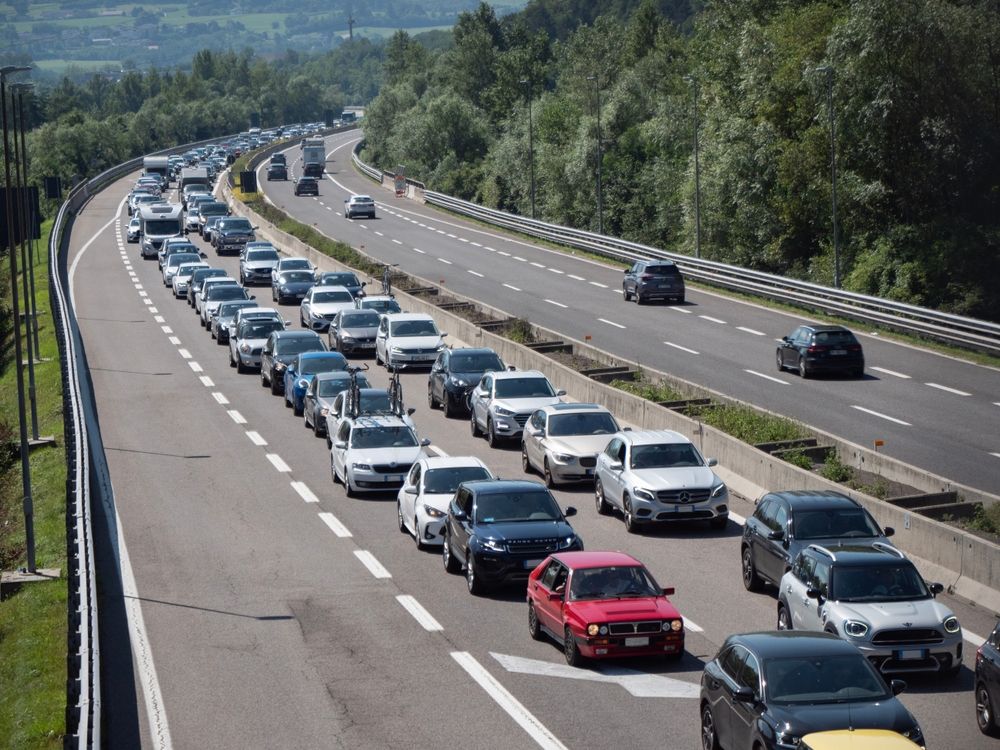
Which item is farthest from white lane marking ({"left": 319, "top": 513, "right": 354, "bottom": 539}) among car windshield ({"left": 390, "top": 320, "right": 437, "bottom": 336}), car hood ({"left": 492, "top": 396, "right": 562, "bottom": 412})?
car windshield ({"left": 390, "top": 320, "right": 437, "bottom": 336})

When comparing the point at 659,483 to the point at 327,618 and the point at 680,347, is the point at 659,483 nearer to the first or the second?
the point at 327,618

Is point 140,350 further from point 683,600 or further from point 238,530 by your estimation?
point 683,600

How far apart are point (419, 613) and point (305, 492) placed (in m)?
8.98

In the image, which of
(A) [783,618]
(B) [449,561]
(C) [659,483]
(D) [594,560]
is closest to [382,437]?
(C) [659,483]

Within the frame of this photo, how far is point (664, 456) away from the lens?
81.9 ft

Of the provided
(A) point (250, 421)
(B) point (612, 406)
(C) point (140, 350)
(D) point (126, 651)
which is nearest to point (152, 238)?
(C) point (140, 350)

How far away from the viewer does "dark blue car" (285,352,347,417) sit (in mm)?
36344

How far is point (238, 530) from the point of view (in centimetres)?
2559

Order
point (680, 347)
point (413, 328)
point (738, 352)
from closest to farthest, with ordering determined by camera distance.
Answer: point (413, 328), point (738, 352), point (680, 347)

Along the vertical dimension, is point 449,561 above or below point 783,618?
below

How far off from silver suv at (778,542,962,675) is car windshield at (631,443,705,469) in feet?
22.5

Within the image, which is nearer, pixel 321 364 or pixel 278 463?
pixel 278 463

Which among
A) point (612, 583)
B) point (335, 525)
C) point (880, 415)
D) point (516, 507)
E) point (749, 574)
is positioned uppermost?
point (612, 583)

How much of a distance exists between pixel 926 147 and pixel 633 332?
71.4ft
